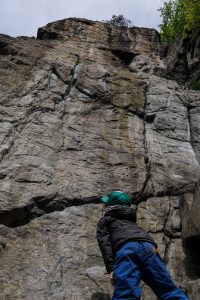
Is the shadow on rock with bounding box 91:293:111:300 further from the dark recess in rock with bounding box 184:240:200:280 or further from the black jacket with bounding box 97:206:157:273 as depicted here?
the dark recess in rock with bounding box 184:240:200:280

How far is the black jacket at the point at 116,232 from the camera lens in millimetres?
6500

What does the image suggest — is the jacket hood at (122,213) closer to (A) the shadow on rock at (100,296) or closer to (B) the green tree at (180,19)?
(A) the shadow on rock at (100,296)

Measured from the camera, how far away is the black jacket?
21.3 feet

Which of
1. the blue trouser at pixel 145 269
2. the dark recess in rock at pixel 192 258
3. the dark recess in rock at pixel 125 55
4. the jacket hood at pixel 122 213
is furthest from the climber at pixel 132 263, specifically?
the dark recess in rock at pixel 125 55

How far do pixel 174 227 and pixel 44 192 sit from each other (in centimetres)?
286

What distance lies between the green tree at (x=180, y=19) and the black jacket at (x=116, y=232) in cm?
1462

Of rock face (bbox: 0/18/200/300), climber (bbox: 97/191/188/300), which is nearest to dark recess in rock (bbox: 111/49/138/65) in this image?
rock face (bbox: 0/18/200/300)

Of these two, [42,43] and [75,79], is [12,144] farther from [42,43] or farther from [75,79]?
[42,43]

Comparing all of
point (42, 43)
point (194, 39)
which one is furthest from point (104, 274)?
point (194, 39)

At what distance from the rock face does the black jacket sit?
130cm

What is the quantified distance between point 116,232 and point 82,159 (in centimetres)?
394

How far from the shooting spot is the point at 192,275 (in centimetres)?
844

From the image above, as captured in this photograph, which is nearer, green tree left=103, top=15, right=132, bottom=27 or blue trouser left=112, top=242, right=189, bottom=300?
blue trouser left=112, top=242, right=189, bottom=300

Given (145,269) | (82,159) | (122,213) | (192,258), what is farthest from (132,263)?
(82,159)
